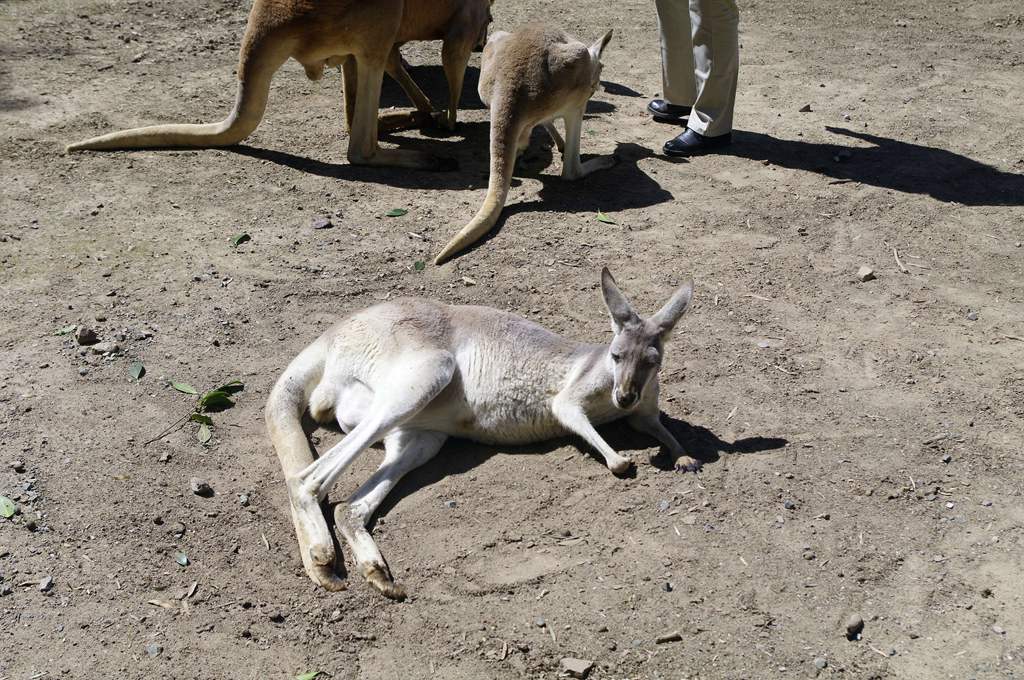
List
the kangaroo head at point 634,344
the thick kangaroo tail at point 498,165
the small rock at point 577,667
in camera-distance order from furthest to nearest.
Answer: the thick kangaroo tail at point 498,165 → the kangaroo head at point 634,344 → the small rock at point 577,667

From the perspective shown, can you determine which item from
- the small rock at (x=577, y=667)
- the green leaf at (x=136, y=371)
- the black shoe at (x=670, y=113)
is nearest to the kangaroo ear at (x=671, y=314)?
the small rock at (x=577, y=667)

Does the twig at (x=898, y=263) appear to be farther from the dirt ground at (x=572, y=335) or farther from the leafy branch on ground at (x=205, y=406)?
the leafy branch on ground at (x=205, y=406)

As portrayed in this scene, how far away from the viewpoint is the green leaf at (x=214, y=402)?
3.64 meters

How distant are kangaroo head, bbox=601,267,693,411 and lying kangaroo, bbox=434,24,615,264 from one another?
5.44 feet

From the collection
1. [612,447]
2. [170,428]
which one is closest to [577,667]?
[612,447]

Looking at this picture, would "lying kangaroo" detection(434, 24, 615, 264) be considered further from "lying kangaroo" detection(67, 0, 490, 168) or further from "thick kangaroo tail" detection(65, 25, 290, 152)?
"thick kangaroo tail" detection(65, 25, 290, 152)

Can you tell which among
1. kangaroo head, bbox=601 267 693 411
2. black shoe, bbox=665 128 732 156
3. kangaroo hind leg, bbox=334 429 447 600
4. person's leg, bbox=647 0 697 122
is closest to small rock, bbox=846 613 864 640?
kangaroo head, bbox=601 267 693 411

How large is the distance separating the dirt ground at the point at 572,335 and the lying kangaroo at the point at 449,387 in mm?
103

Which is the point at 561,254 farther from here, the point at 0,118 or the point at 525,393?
the point at 0,118

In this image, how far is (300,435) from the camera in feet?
10.8

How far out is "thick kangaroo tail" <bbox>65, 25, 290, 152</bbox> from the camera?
17.5 feet

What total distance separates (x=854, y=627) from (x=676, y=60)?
3.99 metres

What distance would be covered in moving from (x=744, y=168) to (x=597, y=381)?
256cm

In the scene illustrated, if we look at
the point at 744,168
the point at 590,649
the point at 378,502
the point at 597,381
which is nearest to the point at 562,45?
the point at 744,168
